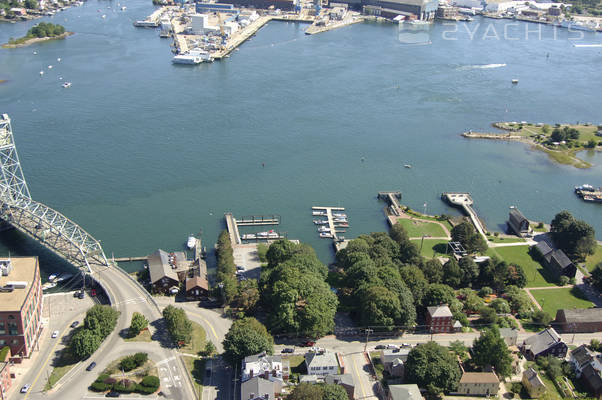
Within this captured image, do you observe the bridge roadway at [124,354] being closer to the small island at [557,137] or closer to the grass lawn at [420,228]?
the grass lawn at [420,228]

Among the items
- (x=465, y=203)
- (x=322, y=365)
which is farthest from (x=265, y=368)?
(x=465, y=203)

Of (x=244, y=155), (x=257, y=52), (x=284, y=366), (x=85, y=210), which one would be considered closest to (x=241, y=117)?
(x=244, y=155)

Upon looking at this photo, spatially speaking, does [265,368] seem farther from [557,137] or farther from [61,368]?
[557,137]

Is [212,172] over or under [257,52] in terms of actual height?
under

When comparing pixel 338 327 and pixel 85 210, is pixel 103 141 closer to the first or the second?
pixel 85 210

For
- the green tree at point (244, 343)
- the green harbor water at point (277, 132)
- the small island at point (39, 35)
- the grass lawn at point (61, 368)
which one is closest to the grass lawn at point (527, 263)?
the green harbor water at point (277, 132)

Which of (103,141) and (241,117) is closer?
(103,141)
